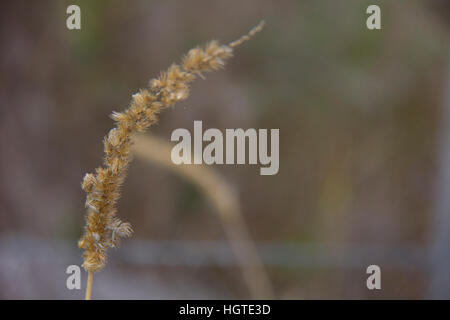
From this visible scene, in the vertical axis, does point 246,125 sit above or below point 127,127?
above

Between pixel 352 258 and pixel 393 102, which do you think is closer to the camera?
pixel 352 258

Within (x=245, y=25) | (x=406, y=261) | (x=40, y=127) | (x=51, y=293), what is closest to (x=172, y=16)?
(x=245, y=25)

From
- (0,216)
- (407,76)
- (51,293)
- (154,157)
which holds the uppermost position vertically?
(407,76)

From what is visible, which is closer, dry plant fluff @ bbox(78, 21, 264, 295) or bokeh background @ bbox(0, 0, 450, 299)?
dry plant fluff @ bbox(78, 21, 264, 295)

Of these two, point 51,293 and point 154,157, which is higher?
point 154,157

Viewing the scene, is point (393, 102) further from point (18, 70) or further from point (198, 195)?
point (18, 70)

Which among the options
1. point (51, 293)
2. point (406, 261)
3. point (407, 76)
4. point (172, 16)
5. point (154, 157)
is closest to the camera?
point (154, 157)

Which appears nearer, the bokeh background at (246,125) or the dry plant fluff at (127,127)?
the dry plant fluff at (127,127)

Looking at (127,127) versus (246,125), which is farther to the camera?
(246,125)
